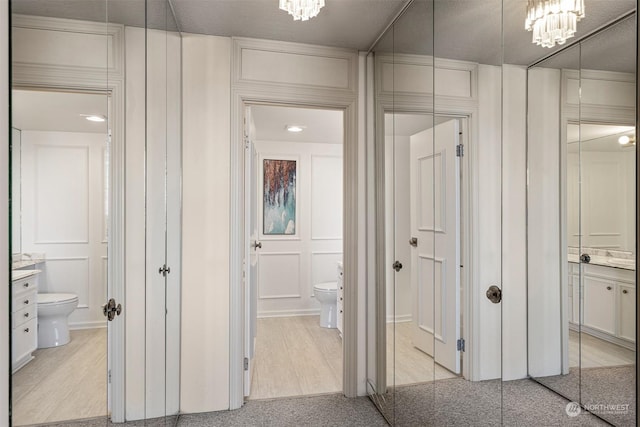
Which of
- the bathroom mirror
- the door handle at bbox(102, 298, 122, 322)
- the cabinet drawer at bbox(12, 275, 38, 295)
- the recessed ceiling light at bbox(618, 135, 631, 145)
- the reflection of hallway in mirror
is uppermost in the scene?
the recessed ceiling light at bbox(618, 135, 631, 145)

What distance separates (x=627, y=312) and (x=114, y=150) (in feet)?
5.07

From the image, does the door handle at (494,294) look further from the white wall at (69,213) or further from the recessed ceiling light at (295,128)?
the recessed ceiling light at (295,128)

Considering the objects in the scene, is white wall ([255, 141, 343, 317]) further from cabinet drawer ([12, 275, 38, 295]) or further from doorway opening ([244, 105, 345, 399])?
cabinet drawer ([12, 275, 38, 295])

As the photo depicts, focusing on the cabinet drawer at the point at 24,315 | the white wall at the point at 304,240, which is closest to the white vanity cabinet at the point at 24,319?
the cabinet drawer at the point at 24,315

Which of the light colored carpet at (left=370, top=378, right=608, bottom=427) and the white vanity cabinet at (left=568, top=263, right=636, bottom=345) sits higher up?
the white vanity cabinet at (left=568, top=263, right=636, bottom=345)

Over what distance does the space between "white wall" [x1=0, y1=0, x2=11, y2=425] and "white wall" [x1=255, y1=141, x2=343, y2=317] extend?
4.13 meters

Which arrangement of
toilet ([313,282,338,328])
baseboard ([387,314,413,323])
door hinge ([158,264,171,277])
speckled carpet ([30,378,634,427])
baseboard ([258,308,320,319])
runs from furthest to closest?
baseboard ([258,308,320,319])
toilet ([313,282,338,328])
baseboard ([387,314,413,323])
door hinge ([158,264,171,277])
speckled carpet ([30,378,634,427])

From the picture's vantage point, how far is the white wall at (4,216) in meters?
0.77

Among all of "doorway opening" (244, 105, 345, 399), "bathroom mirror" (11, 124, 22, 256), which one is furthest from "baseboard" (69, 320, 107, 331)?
"doorway opening" (244, 105, 345, 399)

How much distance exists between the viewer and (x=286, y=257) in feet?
16.5

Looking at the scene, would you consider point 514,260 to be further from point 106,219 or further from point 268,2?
point 268,2

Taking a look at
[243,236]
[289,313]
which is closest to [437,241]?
[243,236]

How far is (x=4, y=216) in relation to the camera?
31.1 inches

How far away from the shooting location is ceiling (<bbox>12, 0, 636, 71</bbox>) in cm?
96
